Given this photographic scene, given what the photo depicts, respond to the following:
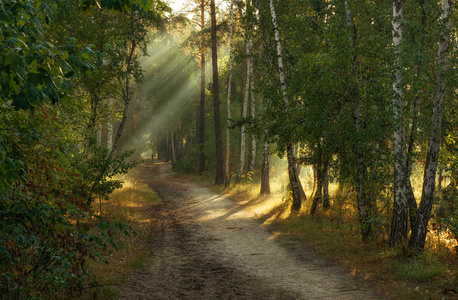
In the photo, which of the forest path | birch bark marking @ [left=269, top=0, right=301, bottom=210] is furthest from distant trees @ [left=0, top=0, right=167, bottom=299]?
birch bark marking @ [left=269, top=0, right=301, bottom=210]

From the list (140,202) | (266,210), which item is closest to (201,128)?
(140,202)

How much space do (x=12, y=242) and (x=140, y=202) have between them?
14140mm

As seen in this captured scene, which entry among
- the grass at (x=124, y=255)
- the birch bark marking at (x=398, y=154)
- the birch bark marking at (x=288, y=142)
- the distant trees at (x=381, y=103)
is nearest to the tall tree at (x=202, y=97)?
the birch bark marking at (x=288, y=142)

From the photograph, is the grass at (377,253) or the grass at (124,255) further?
the grass at (377,253)

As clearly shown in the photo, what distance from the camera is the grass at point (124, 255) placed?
20.7ft

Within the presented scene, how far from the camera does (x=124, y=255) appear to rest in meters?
9.24

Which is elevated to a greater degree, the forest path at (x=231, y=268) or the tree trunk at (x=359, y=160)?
the tree trunk at (x=359, y=160)

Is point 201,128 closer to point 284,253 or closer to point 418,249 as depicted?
point 284,253

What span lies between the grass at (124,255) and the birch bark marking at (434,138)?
5.97 m

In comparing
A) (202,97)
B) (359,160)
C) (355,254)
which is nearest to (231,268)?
(355,254)

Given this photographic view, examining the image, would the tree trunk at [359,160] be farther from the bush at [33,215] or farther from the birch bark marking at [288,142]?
the bush at [33,215]

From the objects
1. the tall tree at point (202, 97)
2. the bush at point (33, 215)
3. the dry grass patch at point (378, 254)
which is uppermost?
the tall tree at point (202, 97)

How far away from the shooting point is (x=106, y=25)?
1370cm

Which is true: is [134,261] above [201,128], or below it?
below
